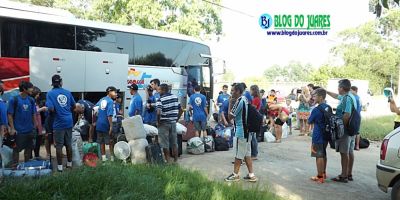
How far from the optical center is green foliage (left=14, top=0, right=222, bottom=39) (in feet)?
76.9

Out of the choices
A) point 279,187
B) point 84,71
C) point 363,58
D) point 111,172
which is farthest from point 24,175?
point 363,58

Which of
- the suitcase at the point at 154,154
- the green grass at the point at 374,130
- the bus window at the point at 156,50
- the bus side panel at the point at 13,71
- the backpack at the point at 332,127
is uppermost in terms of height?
the bus window at the point at 156,50

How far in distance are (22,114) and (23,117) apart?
0.06 meters

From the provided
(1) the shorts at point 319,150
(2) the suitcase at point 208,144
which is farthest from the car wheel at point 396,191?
(2) the suitcase at point 208,144

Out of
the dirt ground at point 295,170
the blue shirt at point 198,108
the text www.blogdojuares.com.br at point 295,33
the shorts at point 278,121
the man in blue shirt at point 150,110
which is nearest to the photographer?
the dirt ground at point 295,170

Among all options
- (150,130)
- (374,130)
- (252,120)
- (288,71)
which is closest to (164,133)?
(150,130)

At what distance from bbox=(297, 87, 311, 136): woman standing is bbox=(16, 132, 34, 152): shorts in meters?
8.63

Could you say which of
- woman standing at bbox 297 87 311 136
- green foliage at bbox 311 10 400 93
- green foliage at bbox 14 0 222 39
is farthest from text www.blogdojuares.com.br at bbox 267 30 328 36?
green foliage at bbox 311 10 400 93

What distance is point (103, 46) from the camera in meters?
13.0

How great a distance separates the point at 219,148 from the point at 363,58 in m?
52.5

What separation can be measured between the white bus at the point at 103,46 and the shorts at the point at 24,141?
3.36 metres

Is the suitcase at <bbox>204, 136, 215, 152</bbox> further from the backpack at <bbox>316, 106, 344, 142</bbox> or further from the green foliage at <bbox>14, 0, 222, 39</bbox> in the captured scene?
the green foliage at <bbox>14, 0, 222, 39</bbox>

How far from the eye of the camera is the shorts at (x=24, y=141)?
7516 mm

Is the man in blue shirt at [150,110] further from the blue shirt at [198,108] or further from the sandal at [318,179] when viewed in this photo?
the sandal at [318,179]
